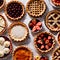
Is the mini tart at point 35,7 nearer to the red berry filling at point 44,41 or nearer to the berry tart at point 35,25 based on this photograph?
the berry tart at point 35,25

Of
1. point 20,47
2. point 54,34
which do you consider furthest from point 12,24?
point 54,34

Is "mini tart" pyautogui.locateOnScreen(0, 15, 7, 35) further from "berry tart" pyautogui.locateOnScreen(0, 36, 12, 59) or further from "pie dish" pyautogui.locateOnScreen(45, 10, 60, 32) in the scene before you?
"pie dish" pyautogui.locateOnScreen(45, 10, 60, 32)

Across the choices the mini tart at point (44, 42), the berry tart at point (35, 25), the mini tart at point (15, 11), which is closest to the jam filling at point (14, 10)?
the mini tart at point (15, 11)

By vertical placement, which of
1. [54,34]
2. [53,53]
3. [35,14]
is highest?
[35,14]

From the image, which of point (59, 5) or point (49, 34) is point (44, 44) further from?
point (59, 5)

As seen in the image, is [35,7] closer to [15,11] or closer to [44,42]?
[15,11]

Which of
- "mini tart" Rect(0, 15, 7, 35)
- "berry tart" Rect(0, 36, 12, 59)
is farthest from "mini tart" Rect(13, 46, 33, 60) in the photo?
→ "mini tart" Rect(0, 15, 7, 35)

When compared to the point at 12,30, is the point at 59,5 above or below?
above
